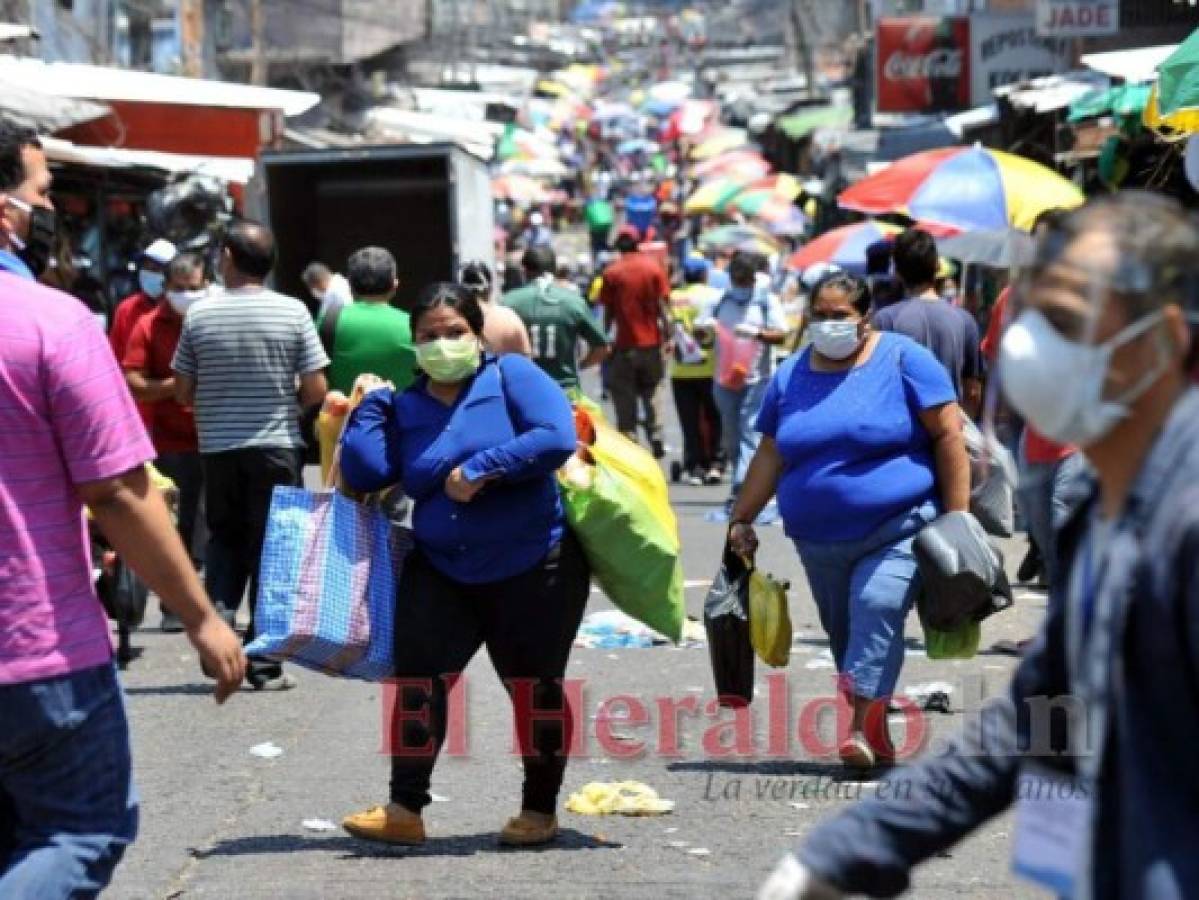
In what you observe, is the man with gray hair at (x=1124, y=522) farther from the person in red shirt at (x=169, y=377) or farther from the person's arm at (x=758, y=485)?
the person in red shirt at (x=169, y=377)

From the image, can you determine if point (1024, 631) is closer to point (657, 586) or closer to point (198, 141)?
point (657, 586)

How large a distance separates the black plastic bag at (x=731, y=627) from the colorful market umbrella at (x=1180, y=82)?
2.52 meters

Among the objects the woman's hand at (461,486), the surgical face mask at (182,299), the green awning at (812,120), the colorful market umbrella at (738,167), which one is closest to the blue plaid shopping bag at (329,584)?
the woman's hand at (461,486)

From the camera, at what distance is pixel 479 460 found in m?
6.90

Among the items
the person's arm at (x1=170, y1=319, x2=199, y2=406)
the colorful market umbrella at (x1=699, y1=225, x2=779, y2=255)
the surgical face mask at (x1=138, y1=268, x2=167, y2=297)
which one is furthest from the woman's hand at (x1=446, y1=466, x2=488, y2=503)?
the colorful market umbrella at (x1=699, y1=225, x2=779, y2=255)

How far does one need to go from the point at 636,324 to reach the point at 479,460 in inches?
529

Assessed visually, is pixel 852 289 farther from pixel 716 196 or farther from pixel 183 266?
pixel 716 196

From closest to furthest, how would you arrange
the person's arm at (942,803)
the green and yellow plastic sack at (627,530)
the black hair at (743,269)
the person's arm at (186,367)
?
the person's arm at (942,803), the green and yellow plastic sack at (627,530), the person's arm at (186,367), the black hair at (743,269)

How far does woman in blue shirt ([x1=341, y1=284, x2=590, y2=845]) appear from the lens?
6.98 m

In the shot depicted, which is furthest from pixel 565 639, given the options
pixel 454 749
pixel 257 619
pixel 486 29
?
pixel 486 29

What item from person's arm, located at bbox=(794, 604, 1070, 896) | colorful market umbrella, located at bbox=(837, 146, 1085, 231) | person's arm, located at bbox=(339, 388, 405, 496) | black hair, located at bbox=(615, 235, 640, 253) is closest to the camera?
person's arm, located at bbox=(794, 604, 1070, 896)

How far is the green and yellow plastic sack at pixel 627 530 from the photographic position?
23.6ft

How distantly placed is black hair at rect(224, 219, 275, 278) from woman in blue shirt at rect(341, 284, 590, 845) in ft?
9.03

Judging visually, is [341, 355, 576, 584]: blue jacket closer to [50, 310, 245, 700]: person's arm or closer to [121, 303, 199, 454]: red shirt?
[50, 310, 245, 700]: person's arm
